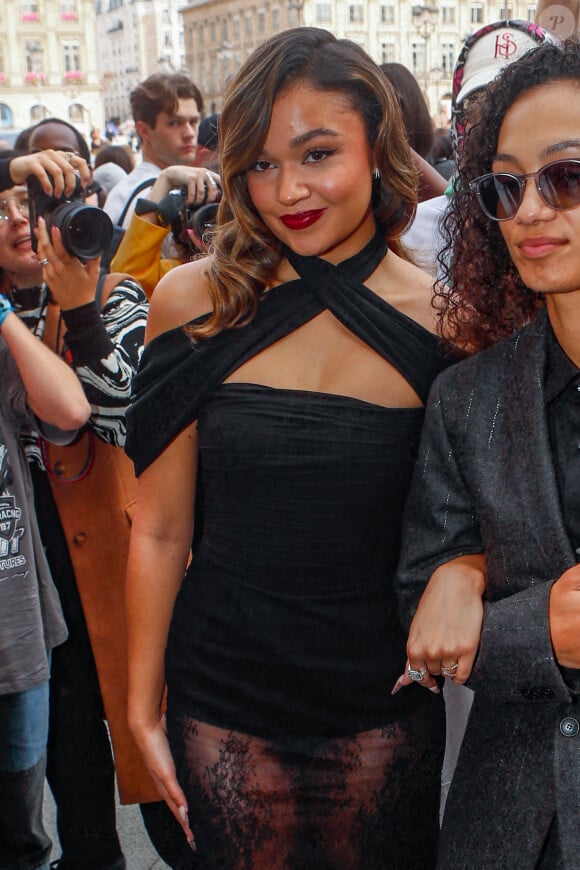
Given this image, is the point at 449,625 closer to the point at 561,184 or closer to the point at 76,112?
the point at 561,184

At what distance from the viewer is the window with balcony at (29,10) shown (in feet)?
261

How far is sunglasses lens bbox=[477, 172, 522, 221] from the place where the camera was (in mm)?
1475

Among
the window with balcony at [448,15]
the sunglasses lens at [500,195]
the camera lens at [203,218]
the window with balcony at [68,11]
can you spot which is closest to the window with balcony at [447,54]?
the window with balcony at [448,15]

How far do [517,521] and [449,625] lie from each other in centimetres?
18

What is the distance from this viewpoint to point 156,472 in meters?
1.95

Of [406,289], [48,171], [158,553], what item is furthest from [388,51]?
[158,553]

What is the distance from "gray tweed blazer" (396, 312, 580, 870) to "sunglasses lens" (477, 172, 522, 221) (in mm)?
175

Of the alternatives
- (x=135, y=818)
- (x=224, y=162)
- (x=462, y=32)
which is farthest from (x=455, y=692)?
(x=462, y=32)

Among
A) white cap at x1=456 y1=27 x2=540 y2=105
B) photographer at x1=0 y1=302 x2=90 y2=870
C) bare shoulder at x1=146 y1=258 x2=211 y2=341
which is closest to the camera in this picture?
bare shoulder at x1=146 y1=258 x2=211 y2=341

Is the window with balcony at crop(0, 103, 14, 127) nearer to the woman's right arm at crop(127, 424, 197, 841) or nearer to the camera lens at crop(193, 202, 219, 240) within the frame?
the camera lens at crop(193, 202, 219, 240)

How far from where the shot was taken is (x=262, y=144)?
5.90 ft

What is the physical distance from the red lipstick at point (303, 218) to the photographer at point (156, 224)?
142cm

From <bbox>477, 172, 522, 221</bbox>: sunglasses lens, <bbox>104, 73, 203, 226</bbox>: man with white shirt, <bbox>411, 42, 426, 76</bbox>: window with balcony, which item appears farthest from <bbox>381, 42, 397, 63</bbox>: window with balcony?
<bbox>477, 172, 522, 221</bbox>: sunglasses lens

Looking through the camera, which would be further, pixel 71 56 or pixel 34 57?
pixel 34 57
